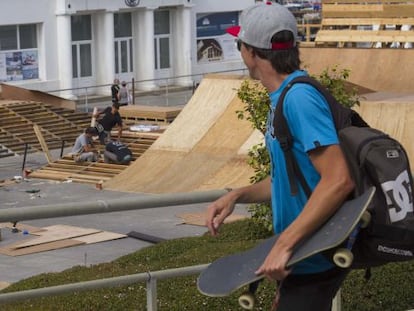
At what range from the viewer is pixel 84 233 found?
60.6ft

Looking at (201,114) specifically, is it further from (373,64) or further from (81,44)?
(81,44)

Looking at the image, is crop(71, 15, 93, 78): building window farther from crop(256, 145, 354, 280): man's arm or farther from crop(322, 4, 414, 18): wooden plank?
crop(256, 145, 354, 280): man's arm

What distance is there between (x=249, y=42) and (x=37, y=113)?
3351 cm

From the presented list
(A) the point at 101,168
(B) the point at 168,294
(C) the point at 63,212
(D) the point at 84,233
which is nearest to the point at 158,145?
(A) the point at 101,168

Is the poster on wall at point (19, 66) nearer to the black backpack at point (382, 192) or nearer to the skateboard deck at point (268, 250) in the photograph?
the skateboard deck at point (268, 250)

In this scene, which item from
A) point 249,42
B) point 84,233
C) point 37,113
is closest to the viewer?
point 249,42

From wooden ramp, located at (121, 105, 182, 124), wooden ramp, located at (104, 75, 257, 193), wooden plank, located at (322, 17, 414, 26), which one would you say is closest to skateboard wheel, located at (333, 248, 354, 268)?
wooden ramp, located at (104, 75, 257, 193)

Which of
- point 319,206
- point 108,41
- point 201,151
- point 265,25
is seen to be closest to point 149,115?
point 201,151

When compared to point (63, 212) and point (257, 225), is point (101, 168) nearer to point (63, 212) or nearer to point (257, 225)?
point (257, 225)

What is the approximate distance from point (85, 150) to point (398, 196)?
82.3ft

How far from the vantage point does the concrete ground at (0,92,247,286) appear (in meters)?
15.9

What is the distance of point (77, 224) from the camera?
19.7 metres

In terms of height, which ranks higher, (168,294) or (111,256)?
(168,294)

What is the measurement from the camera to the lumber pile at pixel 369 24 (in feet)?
123
